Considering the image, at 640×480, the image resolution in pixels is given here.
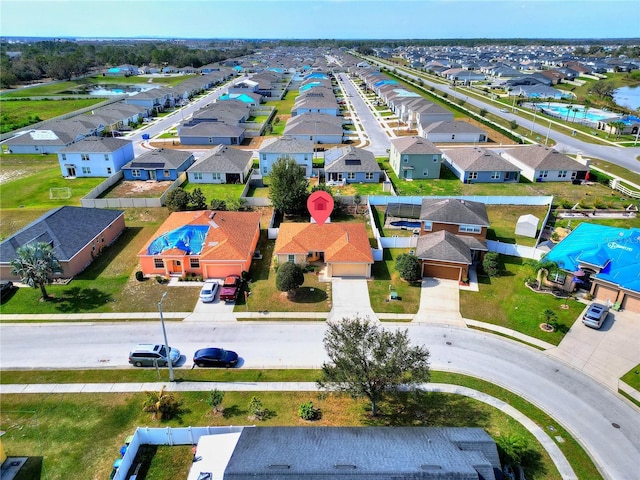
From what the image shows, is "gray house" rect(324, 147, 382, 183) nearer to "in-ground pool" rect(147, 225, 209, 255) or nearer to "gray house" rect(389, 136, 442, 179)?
"gray house" rect(389, 136, 442, 179)

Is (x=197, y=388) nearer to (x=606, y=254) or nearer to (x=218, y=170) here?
(x=606, y=254)

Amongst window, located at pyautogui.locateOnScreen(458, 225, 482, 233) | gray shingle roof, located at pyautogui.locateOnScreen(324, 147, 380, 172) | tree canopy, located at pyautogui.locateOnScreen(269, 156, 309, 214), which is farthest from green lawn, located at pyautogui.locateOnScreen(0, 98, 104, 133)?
window, located at pyautogui.locateOnScreen(458, 225, 482, 233)

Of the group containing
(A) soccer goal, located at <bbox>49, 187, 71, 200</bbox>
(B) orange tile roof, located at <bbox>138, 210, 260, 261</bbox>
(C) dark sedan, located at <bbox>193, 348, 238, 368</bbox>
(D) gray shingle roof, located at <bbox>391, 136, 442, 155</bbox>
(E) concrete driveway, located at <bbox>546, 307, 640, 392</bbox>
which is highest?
(D) gray shingle roof, located at <bbox>391, 136, 442, 155</bbox>

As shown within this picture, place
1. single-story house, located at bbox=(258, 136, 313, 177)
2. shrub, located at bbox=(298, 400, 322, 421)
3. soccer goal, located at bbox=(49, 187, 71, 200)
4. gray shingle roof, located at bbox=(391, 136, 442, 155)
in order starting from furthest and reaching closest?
single-story house, located at bbox=(258, 136, 313, 177), gray shingle roof, located at bbox=(391, 136, 442, 155), soccer goal, located at bbox=(49, 187, 71, 200), shrub, located at bbox=(298, 400, 322, 421)

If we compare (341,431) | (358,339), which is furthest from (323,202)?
(341,431)

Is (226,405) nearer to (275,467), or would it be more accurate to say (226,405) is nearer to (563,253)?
(275,467)

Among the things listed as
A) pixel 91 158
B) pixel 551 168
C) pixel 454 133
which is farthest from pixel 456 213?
pixel 91 158
